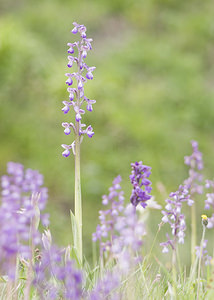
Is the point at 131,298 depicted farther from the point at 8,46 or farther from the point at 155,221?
the point at 8,46

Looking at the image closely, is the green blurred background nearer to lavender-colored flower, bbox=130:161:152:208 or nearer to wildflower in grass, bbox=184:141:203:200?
wildflower in grass, bbox=184:141:203:200

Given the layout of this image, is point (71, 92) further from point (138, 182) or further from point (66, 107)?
point (138, 182)

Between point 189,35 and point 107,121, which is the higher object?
point 189,35

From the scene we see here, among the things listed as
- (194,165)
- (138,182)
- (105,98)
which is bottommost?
(138,182)

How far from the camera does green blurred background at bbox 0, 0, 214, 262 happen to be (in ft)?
18.8

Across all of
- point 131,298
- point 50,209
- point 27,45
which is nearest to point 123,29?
point 27,45

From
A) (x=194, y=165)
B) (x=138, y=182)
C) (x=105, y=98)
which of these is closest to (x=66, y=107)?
(x=138, y=182)

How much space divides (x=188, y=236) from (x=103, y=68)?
118 inches

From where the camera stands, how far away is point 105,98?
6.38 meters

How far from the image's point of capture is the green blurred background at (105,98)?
18.8 ft

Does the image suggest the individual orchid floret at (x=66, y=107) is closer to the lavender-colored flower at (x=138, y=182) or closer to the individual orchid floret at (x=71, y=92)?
the individual orchid floret at (x=71, y=92)

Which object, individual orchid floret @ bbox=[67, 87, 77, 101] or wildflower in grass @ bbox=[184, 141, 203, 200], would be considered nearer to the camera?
individual orchid floret @ bbox=[67, 87, 77, 101]

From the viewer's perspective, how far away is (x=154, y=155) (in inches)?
234

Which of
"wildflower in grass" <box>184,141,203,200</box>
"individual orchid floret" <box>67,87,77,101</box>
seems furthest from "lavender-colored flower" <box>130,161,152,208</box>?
"wildflower in grass" <box>184,141,203,200</box>
